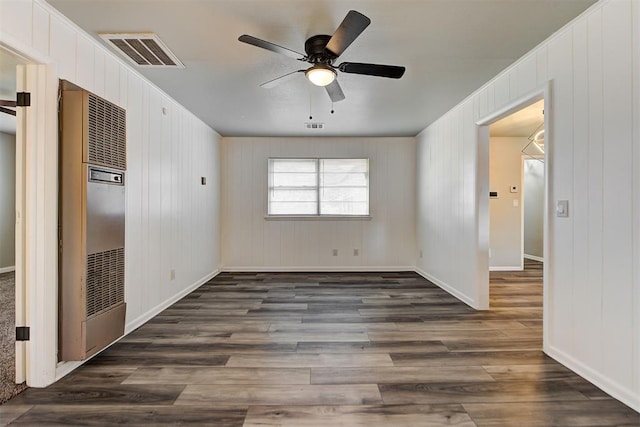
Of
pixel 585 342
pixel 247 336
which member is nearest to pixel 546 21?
pixel 585 342

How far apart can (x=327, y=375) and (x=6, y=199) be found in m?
6.74

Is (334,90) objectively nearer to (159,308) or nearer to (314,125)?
(314,125)

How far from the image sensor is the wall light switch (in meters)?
2.27

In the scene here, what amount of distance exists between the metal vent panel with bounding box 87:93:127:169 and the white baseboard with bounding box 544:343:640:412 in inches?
144

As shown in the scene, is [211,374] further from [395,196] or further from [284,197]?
[395,196]

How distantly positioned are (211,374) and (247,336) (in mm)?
652

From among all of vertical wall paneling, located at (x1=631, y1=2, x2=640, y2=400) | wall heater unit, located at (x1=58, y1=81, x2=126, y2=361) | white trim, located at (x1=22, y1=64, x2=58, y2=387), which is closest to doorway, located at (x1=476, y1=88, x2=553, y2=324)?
vertical wall paneling, located at (x1=631, y1=2, x2=640, y2=400)

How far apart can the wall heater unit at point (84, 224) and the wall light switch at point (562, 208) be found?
338cm

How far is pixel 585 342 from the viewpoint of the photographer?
6.93ft

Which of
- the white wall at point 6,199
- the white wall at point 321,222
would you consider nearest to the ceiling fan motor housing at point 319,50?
the white wall at point 321,222

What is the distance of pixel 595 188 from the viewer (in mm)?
2037

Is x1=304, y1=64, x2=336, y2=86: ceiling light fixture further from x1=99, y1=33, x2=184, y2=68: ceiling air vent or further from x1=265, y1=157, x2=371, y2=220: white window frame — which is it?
x1=265, y1=157, x2=371, y2=220: white window frame

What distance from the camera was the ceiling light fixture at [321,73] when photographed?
7.47 feet

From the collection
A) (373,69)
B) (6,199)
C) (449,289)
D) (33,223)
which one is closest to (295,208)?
(449,289)
